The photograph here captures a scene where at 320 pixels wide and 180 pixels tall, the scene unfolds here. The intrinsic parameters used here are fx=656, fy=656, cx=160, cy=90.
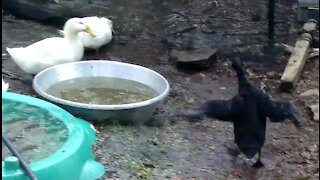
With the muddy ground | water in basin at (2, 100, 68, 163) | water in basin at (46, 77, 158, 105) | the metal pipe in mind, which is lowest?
the muddy ground

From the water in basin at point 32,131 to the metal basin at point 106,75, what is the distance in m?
0.31

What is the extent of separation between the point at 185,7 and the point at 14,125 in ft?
10.6

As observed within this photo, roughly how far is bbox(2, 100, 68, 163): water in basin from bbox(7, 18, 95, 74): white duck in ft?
2.88

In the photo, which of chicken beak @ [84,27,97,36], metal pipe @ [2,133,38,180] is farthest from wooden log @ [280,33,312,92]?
metal pipe @ [2,133,38,180]

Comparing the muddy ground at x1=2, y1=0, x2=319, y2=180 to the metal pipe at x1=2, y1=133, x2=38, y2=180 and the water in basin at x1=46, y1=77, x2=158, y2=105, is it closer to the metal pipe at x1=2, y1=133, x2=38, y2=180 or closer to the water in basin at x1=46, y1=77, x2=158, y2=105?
the water in basin at x1=46, y1=77, x2=158, y2=105

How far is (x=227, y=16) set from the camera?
5.66m

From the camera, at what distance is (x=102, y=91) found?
12.8ft

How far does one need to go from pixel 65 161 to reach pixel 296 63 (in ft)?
7.33

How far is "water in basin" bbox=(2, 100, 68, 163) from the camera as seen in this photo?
2.80 meters

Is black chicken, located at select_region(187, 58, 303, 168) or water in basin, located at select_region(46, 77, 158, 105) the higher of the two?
black chicken, located at select_region(187, 58, 303, 168)

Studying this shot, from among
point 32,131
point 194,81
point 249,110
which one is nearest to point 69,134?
point 32,131

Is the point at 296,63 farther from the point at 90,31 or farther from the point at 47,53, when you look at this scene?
the point at 47,53

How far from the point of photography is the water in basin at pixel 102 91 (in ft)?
12.4

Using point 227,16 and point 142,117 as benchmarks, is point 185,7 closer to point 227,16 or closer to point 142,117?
point 227,16
